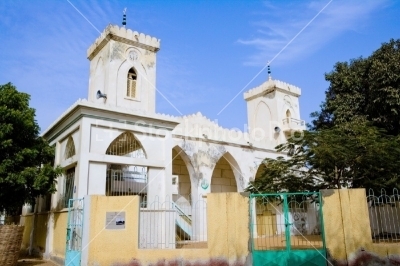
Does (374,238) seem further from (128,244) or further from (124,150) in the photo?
(124,150)

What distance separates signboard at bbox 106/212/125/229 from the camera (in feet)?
26.5

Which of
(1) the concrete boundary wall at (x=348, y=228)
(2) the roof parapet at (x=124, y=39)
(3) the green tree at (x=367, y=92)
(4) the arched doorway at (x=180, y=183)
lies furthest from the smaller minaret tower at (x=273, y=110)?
(1) the concrete boundary wall at (x=348, y=228)

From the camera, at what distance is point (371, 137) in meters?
10.9

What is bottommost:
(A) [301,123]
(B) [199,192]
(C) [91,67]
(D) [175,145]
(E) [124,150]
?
(B) [199,192]

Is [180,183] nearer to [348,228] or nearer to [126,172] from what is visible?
[126,172]

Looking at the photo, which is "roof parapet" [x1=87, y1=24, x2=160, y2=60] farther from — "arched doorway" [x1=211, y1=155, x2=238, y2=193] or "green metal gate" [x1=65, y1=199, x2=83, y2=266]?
"green metal gate" [x1=65, y1=199, x2=83, y2=266]

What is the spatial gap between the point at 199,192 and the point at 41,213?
716 centimetres

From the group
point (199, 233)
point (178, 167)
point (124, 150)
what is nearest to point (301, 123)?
point (178, 167)

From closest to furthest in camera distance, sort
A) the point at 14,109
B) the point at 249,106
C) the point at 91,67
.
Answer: the point at 14,109
the point at 91,67
the point at 249,106

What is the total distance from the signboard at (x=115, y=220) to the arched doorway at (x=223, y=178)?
1173 cm

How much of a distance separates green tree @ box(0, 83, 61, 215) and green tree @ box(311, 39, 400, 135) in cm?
1103

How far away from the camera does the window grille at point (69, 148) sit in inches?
441

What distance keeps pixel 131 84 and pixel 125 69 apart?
2.81ft

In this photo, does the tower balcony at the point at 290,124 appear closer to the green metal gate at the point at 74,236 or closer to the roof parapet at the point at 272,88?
the roof parapet at the point at 272,88
